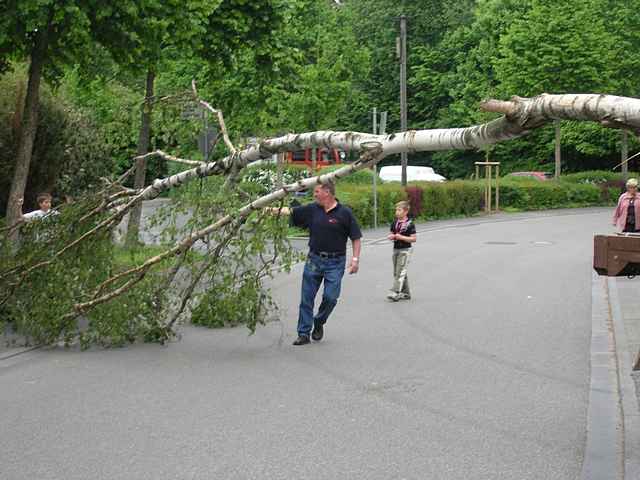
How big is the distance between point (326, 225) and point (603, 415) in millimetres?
4142

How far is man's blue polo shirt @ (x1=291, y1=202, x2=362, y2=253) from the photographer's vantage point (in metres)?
11.4

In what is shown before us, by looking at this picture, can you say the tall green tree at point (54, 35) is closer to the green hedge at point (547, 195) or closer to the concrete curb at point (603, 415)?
the concrete curb at point (603, 415)

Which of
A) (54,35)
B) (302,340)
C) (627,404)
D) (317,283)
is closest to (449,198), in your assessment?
(54,35)

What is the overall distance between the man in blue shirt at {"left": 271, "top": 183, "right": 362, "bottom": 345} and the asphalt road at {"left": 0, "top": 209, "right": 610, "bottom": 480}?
419 millimetres

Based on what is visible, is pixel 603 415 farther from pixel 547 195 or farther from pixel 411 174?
pixel 411 174

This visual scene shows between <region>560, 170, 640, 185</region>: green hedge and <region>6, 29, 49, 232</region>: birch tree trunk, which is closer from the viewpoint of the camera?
<region>6, 29, 49, 232</region>: birch tree trunk

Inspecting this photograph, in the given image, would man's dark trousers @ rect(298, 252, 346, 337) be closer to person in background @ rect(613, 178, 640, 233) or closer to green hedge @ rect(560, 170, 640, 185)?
person in background @ rect(613, 178, 640, 233)

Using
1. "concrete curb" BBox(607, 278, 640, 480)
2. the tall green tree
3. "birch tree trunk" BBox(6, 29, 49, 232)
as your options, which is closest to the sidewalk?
"concrete curb" BBox(607, 278, 640, 480)

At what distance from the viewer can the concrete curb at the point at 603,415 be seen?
21.6ft

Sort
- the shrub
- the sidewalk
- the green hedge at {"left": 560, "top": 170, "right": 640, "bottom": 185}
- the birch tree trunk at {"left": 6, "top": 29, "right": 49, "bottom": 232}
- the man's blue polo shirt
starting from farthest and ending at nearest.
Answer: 1. the green hedge at {"left": 560, "top": 170, "right": 640, "bottom": 185}
2. the shrub
3. the birch tree trunk at {"left": 6, "top": 29, "right": 49, "bottom": 232}
4. the man's blue polo shirt
5. the sidewalk

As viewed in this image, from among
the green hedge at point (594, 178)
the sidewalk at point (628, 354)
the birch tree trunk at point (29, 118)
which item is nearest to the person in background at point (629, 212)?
the sidewalk at point (628, 354)

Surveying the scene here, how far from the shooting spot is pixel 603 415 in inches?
315

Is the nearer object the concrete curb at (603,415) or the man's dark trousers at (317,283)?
the concrete curb at (603,415)

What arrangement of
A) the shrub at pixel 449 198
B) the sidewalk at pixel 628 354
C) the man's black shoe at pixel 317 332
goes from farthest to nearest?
the shrub at pixel 449 198
the man's black shoe at pixel 317 332
the sidewalk at pixel 628 354
